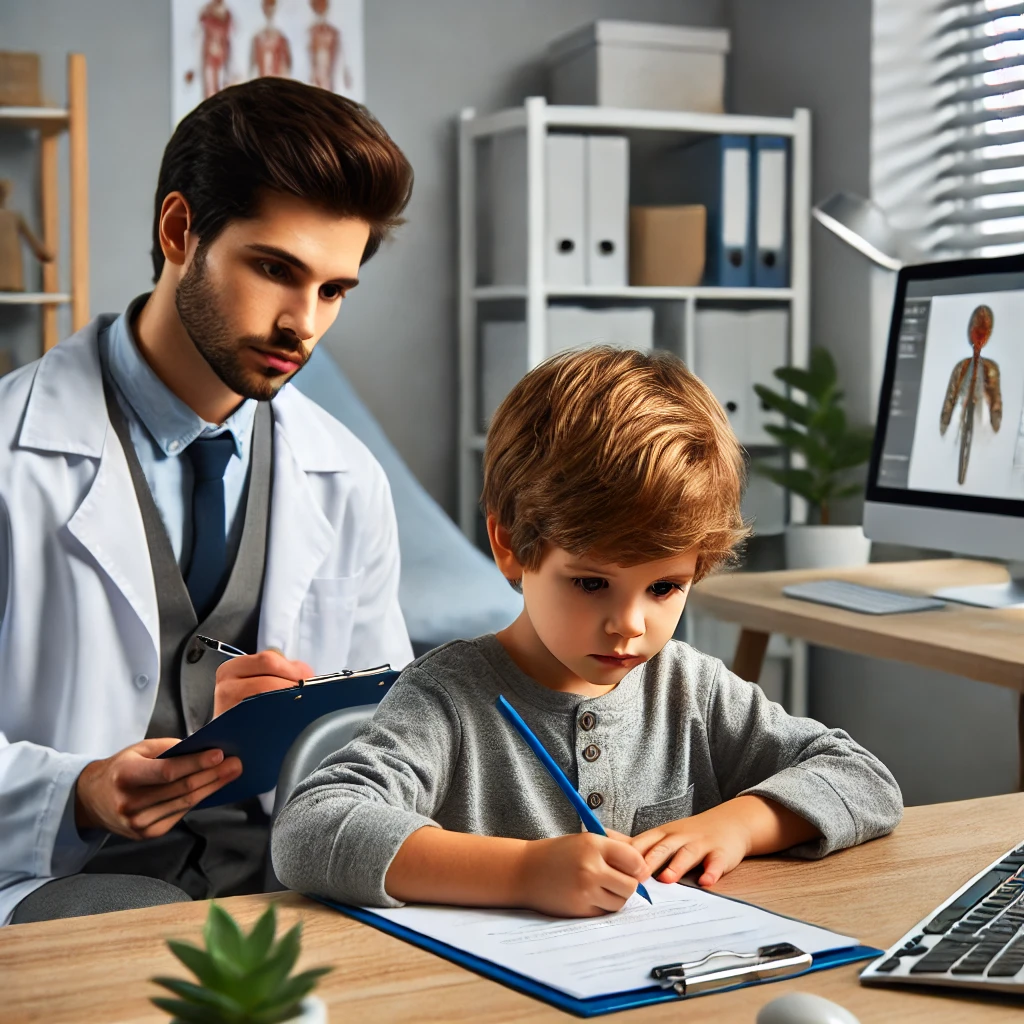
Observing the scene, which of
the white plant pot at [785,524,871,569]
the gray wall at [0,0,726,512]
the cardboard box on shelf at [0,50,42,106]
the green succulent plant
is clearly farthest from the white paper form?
the gray wall at [0,0,726,512]

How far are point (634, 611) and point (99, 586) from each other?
29.2 inches

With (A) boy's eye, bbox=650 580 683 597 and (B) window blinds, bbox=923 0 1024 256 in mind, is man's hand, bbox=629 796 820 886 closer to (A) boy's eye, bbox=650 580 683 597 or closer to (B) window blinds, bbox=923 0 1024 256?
(A) boy's eye, bbox=650 580 683 597

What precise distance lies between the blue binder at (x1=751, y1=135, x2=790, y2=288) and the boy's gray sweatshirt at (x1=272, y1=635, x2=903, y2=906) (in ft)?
7.84

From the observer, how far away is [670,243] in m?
3.17

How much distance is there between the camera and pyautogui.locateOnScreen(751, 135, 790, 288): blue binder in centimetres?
321

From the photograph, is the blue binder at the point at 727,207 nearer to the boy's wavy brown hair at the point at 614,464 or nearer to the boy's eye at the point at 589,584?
the boy's wavy brown hair at the point at 614,464

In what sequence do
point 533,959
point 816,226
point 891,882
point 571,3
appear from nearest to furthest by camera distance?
point 533,959
point 891,882
point 816,226
point 571,3

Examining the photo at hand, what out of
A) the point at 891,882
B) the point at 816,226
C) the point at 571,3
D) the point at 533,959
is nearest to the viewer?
the point at 533,959

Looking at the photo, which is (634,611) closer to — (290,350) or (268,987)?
(268,987)

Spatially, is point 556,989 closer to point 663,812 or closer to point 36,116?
point 663,812

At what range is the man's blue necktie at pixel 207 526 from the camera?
1.48m

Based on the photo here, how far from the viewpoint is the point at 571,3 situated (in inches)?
140

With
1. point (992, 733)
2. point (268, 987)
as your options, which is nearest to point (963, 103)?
point (992, 733)

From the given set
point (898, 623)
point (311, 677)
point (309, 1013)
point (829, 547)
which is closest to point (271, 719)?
point (311, 677)
